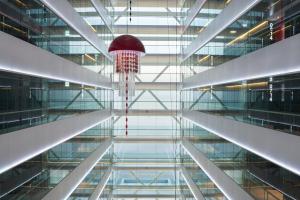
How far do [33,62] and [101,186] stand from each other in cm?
1159

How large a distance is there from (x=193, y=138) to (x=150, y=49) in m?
7.95

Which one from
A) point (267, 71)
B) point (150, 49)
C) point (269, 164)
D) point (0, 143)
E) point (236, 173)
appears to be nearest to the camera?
point (0, 143)

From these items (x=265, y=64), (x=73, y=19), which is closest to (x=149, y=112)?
(x=73, y=19)

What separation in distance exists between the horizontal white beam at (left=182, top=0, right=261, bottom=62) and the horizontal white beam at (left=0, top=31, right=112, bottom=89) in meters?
4.57

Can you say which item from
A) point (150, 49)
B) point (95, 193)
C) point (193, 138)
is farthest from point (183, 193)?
point (150, 49)

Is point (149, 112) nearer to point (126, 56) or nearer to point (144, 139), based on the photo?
point (144, 139)

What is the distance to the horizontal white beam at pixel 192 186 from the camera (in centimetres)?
1611

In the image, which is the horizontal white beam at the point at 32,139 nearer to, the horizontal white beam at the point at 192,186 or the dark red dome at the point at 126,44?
the dark red dome at the point at 126,44

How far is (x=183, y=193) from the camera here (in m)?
21.7

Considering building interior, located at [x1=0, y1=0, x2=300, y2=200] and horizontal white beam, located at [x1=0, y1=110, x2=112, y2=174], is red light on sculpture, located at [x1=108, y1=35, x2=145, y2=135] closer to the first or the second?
building interior, located at [x1=0, y1=0, x2=300, y2=200]

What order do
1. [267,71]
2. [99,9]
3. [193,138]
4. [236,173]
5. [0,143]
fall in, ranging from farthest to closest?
[193,138] → [99,9] → [236,173] → [267,71] → [0,143]

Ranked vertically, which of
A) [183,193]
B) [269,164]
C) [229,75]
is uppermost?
[229,75]

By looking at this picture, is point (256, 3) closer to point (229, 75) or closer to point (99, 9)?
point (229, 75)

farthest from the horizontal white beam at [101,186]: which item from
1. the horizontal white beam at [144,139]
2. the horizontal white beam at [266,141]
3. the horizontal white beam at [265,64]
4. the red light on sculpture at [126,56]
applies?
the horizontal white beam at [265,64]
